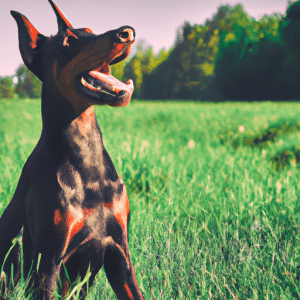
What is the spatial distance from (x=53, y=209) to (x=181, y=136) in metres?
6.36

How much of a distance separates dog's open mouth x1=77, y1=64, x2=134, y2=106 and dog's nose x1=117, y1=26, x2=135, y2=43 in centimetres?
17

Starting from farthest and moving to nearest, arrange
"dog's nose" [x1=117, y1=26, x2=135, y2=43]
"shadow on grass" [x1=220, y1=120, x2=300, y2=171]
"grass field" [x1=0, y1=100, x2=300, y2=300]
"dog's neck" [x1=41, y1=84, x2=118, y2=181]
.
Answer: "shadow on grass" [x1=220, y1=120, x2=300, y2=171], "grass field" [x1=0, y1=100, x2=300, y2=300], "dog's neck" [x1=41, y1=84, x2=118, y2=181], "dog's nose" [x1=117, y1=26, x2=135, y2=43]

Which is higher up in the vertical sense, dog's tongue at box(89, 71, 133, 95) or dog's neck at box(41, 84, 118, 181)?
dog's tongue at box(89, 71, 133, 95)

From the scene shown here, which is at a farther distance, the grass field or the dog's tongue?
the grass field

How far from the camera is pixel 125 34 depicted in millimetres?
1283

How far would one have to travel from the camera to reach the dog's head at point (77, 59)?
1282 mm

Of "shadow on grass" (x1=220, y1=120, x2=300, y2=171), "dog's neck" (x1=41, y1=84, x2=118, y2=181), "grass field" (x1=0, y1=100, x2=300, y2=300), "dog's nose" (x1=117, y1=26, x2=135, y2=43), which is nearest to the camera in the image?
"dog's nose" (x1=117, y1=26, x2=135, y2=43)

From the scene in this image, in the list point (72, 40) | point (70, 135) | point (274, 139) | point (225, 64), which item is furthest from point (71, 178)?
point (225, 64)

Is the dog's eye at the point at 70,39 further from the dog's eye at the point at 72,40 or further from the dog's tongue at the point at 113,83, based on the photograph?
the dog's tongue at the point at 113,83

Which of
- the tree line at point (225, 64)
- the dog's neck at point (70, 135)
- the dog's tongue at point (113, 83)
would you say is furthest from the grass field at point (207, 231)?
the tree line at point (225, 64)

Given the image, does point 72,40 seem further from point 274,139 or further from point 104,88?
point 274,139

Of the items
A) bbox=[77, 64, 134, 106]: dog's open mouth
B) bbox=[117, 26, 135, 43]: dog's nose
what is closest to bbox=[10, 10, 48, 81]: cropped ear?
bbox=[77, 64, 134, 106]: dog's open mouth

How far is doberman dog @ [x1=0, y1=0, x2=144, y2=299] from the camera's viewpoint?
1326mm

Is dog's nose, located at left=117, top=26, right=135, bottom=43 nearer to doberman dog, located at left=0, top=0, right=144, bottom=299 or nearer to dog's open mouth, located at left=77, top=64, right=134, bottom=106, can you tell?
doberman dog, located at left=0, top=0, right=144, bottom=299
